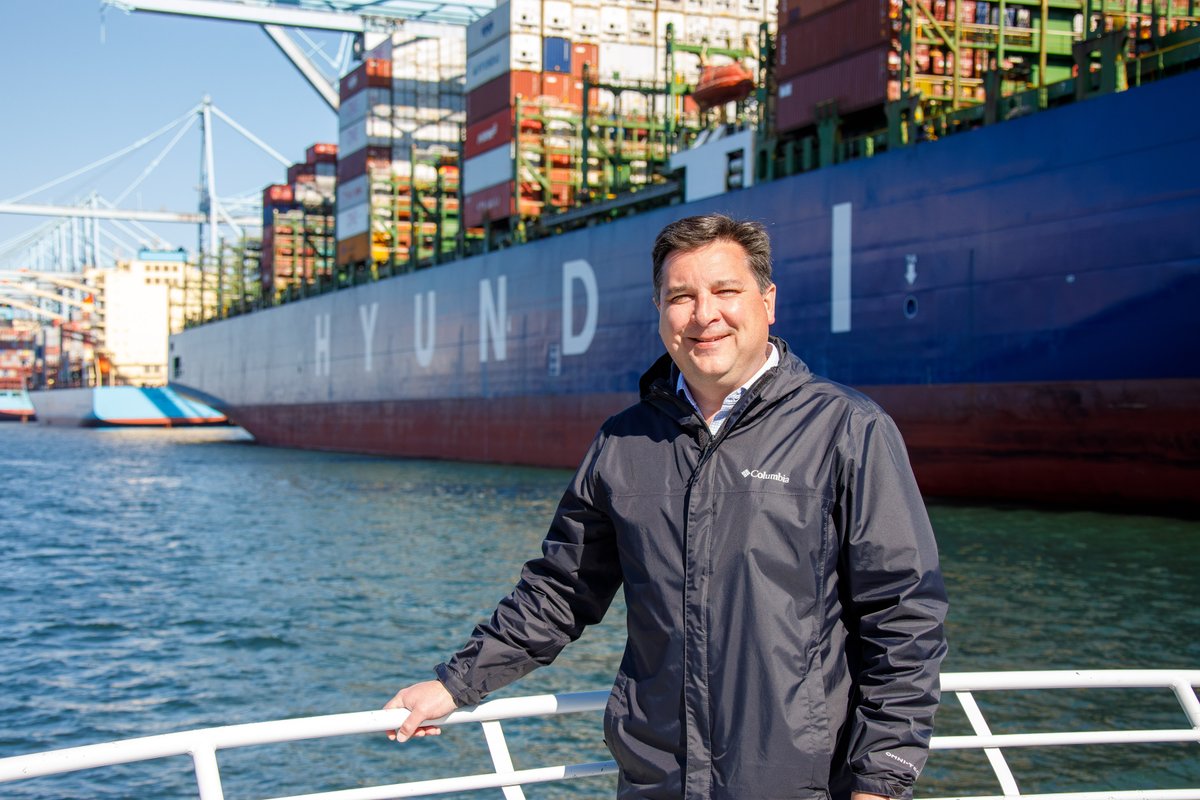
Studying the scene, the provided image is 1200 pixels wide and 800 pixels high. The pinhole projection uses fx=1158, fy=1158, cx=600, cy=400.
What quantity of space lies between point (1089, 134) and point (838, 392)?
11.8 metres

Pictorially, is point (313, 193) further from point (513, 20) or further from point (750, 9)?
point (750, 9)

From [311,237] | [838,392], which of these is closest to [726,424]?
[838,392]

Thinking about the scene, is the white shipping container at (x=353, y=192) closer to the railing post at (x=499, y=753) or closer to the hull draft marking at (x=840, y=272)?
the hull draft marking at (x=840, y=272)

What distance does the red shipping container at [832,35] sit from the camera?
15.0m

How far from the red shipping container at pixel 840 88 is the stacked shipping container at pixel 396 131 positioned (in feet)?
54.8

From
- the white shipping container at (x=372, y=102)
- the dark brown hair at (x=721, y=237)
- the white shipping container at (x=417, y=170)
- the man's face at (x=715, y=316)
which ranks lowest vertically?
the man's face at (x=715, y=316)

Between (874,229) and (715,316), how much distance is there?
13248 millimetres

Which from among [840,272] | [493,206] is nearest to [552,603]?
[840,272]

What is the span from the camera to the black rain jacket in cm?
169

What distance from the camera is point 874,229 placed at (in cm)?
1454

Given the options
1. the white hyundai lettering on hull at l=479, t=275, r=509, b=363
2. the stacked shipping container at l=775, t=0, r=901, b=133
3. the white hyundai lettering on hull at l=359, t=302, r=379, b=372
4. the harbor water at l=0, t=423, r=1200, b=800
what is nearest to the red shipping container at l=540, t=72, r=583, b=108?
the white hyundai lettering on hull at l=479, t=275, r=509, b=363

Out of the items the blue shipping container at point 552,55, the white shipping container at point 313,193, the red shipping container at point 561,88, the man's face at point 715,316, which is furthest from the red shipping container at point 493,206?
the man's face at point 715,316

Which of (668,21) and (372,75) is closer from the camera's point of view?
(668,21)

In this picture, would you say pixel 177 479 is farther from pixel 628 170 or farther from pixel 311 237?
pixel 311 237
